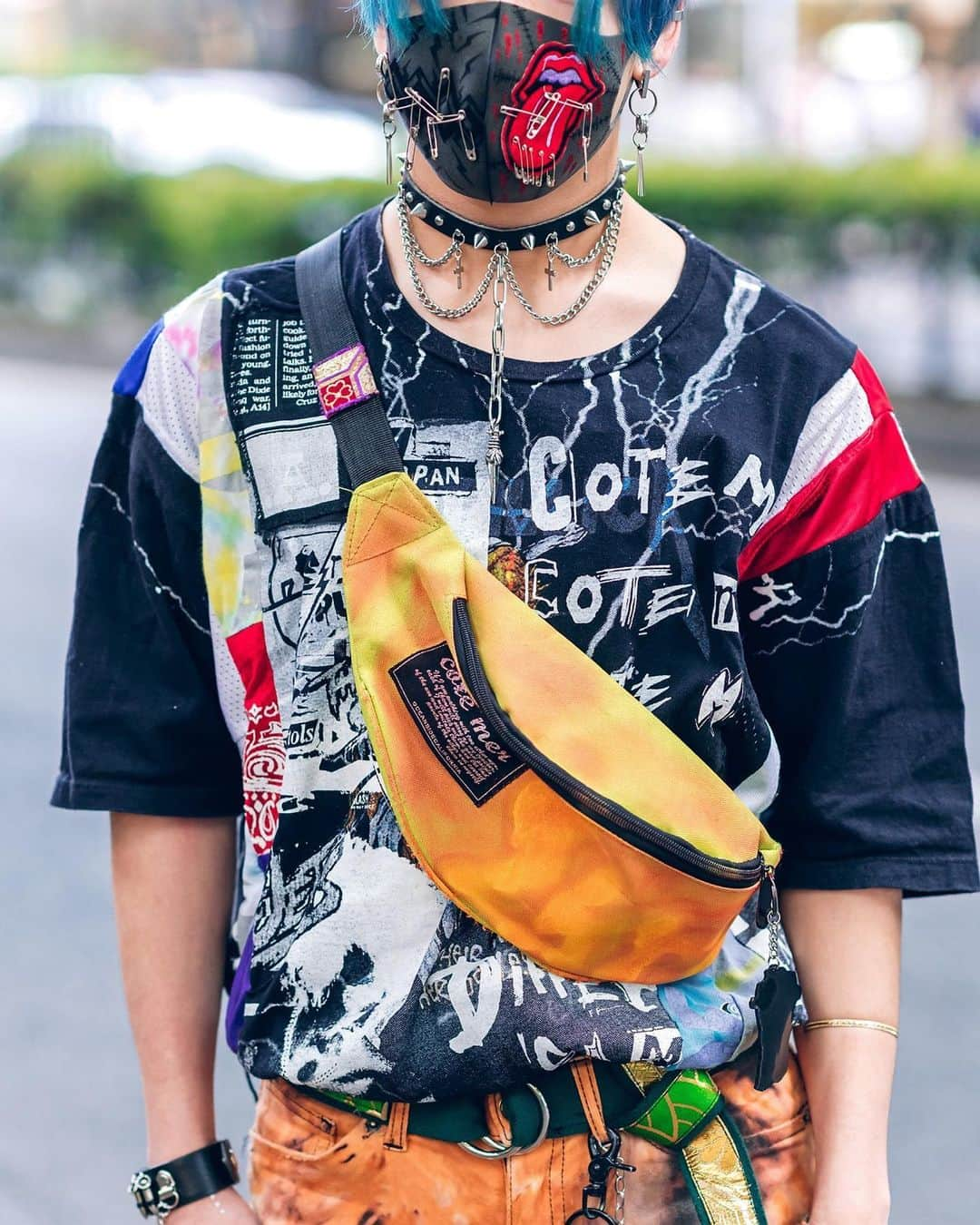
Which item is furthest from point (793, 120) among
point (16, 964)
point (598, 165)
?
point (598, 165)

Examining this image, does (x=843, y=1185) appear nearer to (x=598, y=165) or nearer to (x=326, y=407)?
(x=326, y=407)

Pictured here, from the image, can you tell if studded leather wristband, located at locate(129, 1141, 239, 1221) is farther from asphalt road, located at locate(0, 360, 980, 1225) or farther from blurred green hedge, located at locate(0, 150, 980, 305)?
blurred green hedge, located at locate(0, 150, 980, 305)

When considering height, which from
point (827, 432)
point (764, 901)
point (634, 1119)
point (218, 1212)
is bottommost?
point (218, 1212)

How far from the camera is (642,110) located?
1.58 meters

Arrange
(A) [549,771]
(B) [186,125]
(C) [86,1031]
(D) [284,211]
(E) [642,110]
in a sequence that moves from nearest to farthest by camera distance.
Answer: (A) [549,771] < (E) [642,110] < (C) [86,1031] < (D) [284,211] < (B) [186,125]

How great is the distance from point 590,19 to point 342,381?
37 centimetres

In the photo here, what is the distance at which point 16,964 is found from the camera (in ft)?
14.4

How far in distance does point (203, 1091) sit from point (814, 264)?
954 cm

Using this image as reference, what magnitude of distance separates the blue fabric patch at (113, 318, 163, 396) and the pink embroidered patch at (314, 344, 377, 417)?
0.54ft

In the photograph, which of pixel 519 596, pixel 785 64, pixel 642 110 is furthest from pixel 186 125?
pixel 519 596

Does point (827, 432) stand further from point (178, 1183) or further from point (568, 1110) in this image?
point (178, 1183)

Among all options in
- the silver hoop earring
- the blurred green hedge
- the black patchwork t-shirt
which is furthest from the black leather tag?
the blurred green hedge

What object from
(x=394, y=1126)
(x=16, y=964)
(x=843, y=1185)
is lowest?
(x=16, y=964)

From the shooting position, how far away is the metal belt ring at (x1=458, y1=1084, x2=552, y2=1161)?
1.41 m
